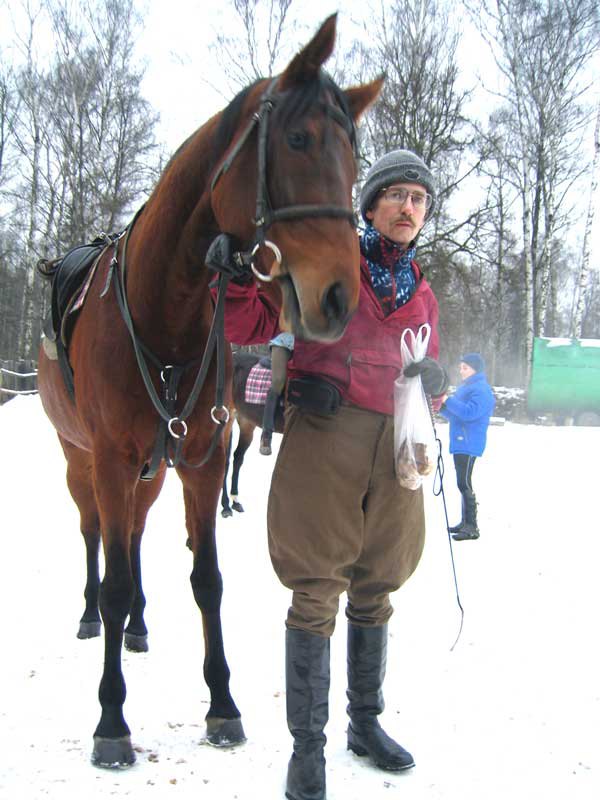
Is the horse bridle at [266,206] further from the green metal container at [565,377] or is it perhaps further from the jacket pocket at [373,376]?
the green metal container at [565,377]

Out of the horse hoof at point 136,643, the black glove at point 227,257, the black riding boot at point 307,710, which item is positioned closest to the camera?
the black glove at point 227,257

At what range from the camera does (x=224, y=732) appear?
2.41m

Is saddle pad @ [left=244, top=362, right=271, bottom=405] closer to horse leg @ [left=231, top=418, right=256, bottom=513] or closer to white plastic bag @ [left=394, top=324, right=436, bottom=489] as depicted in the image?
white plastic bag @ [left=394, top=324, right=436, bottom=489]

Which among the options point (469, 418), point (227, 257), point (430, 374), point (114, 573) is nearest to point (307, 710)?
point (114, 573)

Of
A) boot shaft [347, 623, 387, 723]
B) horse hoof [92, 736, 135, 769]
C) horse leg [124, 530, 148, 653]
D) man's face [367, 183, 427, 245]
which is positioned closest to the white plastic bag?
man's face [367, 183, 427, 245]

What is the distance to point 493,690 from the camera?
113 inches

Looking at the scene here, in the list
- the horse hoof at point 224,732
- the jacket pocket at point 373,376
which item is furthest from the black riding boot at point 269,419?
the horse hoof at point 224,732

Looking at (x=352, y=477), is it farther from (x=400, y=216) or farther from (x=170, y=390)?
(x=400, y=216)

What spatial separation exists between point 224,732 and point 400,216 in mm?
1883

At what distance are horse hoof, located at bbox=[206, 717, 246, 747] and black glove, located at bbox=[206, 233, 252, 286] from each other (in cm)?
161

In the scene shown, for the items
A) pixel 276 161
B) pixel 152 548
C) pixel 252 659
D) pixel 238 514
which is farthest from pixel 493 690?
pixel 238 514

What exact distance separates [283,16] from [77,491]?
49.1 feet

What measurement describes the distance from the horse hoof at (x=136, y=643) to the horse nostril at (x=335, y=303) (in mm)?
2309

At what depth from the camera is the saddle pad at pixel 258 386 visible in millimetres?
2264
